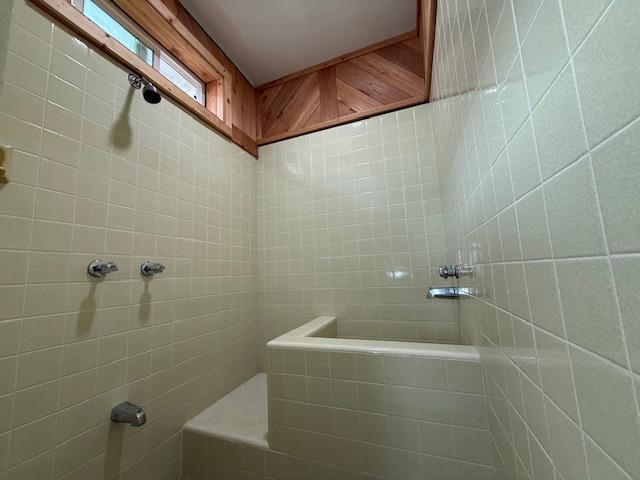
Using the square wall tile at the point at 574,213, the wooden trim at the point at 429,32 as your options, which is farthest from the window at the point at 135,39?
the square wall tile at the point at 574,213

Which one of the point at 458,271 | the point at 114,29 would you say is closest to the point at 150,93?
the point at 114,29

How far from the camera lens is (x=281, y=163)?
1989 mm

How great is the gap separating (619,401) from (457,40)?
0.96 meters

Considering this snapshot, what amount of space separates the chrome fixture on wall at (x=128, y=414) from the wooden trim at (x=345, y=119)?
1811mm

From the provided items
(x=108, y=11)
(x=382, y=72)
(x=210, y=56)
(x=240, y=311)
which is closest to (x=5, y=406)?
(x=240, y=311)

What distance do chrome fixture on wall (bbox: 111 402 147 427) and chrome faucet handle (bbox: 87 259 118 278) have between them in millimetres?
517

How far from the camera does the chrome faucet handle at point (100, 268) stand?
0.94 m

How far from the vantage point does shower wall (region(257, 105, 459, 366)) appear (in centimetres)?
158

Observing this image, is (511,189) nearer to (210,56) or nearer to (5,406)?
(5,406)

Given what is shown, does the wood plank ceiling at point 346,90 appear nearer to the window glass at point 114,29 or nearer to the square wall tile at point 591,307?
the window glass at point 114,29

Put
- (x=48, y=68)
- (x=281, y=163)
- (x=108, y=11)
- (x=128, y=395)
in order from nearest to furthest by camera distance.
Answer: (x=48, y=68) → (x=128, y=395) → (x=108, y=11) → (x=281, y=163)

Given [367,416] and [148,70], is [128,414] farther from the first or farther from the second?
[148,70]

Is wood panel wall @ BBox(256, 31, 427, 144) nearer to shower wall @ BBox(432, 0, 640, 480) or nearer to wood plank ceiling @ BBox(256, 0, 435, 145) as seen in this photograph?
wood plank ceiling @ BBox(256, 0, 435, 145)

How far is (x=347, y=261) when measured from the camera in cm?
173
